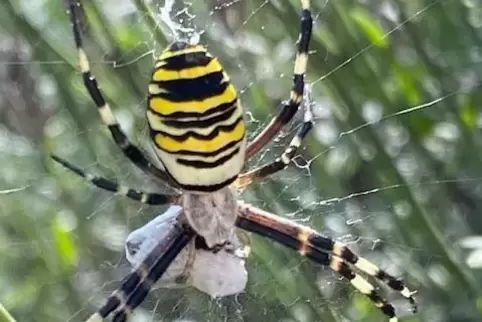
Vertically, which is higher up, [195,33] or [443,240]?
[195,33]

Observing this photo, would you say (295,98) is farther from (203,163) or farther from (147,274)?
(147,274)

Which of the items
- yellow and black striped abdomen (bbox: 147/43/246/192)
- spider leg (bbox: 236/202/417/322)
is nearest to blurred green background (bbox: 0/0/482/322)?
spider leg (bbox: 236/202/417/322)

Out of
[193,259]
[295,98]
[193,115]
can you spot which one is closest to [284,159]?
[295,98]

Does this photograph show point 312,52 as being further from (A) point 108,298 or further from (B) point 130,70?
(A) point 108,298

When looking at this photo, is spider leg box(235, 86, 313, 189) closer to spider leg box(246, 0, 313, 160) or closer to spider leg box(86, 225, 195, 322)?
spider leg box(246, 0, 313, 160)

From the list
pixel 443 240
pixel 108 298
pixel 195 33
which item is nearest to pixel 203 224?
pixel 108 298

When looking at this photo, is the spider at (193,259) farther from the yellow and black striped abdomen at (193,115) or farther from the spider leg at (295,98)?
the yellow and black striped abdomen at (193,115)
